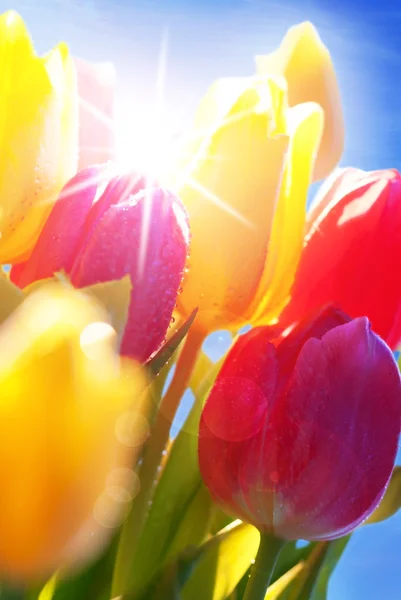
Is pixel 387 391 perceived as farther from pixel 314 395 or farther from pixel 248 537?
pixel 248 537

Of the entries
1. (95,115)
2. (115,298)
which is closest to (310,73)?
(95,115)

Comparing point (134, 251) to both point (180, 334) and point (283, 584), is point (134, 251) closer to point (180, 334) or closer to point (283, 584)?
point (180, 334)

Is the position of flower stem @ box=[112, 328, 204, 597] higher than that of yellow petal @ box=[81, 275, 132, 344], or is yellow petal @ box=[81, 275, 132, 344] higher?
yellow petal @ box=[81, 275, 132, 344]

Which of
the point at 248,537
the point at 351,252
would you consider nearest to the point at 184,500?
the point at 248,537

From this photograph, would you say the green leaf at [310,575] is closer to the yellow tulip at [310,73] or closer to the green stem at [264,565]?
the green stem at [264,565]

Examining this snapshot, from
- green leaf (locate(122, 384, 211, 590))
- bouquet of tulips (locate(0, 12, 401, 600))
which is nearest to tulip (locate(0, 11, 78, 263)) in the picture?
bouquet of tulips (locate(0, 12, 401, 600))

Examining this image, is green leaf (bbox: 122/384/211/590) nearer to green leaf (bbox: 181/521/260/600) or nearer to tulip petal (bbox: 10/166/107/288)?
green leaf (bbox: 181/521/260/600)
